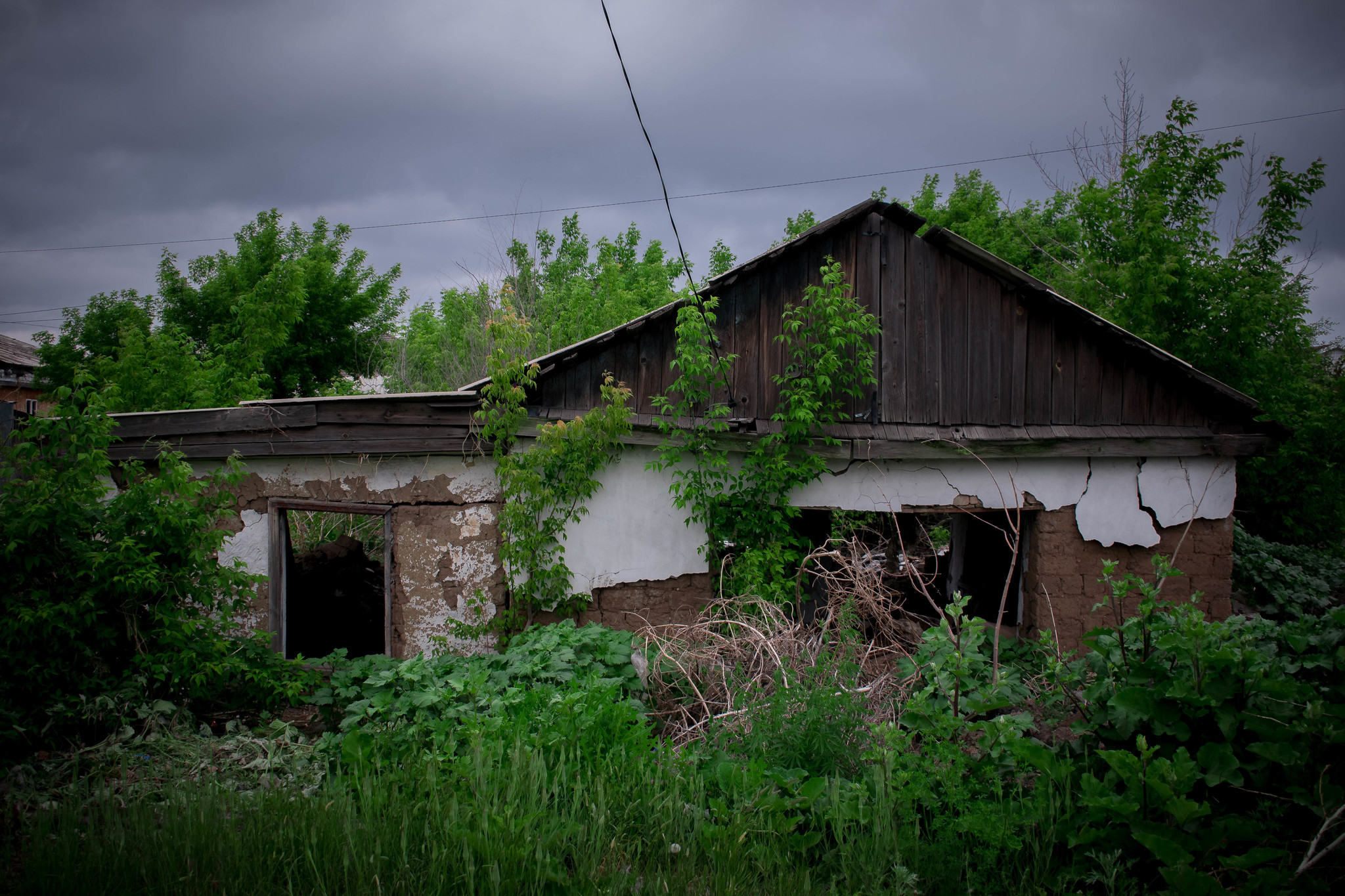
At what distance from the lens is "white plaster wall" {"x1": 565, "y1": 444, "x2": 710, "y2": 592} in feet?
17.9

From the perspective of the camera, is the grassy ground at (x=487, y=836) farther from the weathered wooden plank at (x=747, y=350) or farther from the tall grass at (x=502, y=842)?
the weathered wooden plank at (x=747, y=350)

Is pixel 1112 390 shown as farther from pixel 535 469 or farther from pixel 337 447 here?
pixel 337 447

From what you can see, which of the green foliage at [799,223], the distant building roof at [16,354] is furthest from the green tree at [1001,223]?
the distant building roof at [16,354]

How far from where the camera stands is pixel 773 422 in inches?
224

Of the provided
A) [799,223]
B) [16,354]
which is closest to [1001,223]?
[799,223]

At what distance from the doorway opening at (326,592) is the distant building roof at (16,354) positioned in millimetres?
13015

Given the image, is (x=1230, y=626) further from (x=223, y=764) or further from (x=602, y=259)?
(x=602, y=259)

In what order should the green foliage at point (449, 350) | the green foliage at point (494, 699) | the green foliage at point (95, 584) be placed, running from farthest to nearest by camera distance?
1. the green foliage at point (449, 350)
2. the green foliage at point (95, 584)
3. the green foliage at point (494, 699)

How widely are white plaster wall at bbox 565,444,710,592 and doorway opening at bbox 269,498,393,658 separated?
1.59 metres

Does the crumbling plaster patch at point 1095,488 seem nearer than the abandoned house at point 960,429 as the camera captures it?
No

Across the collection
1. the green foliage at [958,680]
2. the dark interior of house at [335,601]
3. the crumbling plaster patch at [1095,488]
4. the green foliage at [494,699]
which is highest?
the crumbling plaster patch at [1095,488]

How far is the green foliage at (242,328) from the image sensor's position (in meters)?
9.55

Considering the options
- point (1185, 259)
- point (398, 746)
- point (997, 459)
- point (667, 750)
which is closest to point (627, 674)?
point (667, 750)

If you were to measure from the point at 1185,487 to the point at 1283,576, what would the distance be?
3.47 metres
